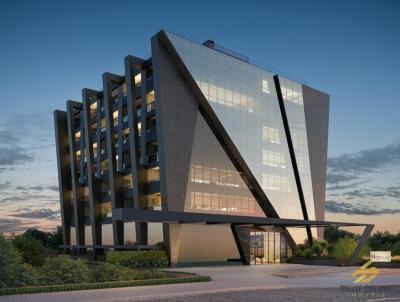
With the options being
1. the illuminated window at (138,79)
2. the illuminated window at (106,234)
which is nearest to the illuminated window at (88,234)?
the illuminated window at (106,234)

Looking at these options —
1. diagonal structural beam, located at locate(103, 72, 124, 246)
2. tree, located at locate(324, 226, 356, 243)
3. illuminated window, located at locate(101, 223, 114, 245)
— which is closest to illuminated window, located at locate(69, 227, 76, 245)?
illuminated window, located at locate(101, 223, 114, 245)

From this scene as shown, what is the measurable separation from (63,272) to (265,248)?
117ft

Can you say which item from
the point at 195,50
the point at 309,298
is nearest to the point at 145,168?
the point at 195,50

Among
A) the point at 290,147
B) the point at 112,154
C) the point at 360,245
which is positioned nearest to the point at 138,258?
the point at 112,154

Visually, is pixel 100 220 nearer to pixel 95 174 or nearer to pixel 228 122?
pixel 95 174

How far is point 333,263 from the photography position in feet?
174

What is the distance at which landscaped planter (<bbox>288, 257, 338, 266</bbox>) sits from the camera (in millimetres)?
53156

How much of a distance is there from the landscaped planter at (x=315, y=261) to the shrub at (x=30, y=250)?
33.1 m

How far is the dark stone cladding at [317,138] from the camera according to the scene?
6719 centimetres

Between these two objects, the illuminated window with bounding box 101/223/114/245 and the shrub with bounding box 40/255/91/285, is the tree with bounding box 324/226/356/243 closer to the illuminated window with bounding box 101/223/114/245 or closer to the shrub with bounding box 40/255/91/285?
the illuminated window with bounding box 101/223/114/245

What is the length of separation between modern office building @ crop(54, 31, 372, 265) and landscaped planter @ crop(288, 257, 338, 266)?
1.85m

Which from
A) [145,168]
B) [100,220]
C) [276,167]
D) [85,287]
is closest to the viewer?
[85,287]

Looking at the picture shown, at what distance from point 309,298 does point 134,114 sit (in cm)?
3975

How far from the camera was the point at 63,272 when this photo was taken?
2591cm
